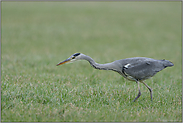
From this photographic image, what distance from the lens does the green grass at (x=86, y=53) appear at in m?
5.59

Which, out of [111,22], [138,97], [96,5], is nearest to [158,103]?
[138,97]

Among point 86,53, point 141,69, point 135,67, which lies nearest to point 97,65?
point 135,67

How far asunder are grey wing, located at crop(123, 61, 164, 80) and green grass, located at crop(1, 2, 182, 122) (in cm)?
74

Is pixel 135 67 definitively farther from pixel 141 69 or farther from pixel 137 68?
pixel 141 69

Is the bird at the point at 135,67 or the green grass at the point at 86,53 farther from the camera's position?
the bird at the point at 135,67

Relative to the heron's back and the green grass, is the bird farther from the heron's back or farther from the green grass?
the green grass

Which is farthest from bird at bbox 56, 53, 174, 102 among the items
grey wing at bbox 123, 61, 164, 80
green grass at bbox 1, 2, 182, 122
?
green grass at bbox 1, 2, 182, 122

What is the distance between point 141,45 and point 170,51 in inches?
118

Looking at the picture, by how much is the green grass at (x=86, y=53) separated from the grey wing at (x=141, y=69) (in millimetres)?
740

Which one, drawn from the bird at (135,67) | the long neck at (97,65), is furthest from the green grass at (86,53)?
the long neck at (97,65)

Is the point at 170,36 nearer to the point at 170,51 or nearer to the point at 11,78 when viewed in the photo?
the point at 170,51

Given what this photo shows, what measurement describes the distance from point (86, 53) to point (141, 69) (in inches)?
374

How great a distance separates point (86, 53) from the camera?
15977mm

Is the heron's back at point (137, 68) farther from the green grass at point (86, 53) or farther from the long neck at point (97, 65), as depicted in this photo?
the green grass at point (86, 53)
